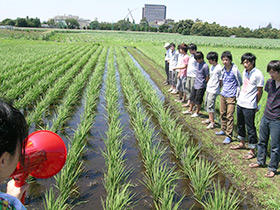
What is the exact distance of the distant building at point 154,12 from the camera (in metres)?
182

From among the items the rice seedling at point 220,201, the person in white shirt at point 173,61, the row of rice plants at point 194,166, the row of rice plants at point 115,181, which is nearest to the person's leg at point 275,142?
the row of rice plants at point 194,166

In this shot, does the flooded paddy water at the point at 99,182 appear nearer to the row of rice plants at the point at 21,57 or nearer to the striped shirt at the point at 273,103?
the striped shirt at the point at 273,103

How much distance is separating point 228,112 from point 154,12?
19448 cm

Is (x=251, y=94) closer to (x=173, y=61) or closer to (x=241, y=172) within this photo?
(x=241, y=172)

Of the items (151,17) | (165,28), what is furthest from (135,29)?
(151,17)

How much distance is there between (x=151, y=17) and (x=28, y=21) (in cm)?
12990

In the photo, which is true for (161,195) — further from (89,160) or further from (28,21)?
(28,21)

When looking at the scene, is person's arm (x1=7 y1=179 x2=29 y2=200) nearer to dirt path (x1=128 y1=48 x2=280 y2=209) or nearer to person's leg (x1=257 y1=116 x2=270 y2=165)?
dirt path (x1=128 y1=48 x2=280 y2=209)

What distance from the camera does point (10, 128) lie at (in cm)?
67

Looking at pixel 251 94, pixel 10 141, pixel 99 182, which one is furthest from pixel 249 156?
pixel 10 141

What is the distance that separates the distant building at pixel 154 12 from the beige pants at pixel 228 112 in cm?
18966

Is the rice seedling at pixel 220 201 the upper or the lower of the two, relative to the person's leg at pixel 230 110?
lower

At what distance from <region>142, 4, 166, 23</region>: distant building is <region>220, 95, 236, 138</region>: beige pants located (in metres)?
190

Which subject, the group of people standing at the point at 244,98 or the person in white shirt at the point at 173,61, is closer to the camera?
the group of people standing at the point at 244,98
